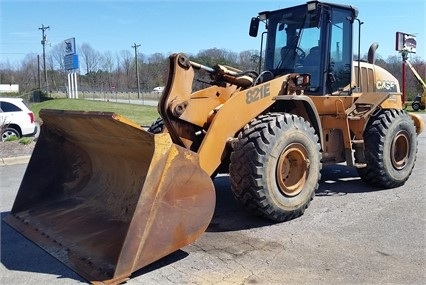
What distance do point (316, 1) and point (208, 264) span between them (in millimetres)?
3983

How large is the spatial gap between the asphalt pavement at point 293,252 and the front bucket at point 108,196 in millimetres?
209

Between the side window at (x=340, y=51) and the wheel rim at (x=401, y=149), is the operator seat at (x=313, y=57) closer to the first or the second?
the side window at (x=340, y=51)

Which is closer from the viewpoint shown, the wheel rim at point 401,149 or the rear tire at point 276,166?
the rear tire at point 276,166

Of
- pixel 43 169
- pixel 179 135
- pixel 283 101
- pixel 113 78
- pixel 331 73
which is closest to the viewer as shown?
pixel 179 135

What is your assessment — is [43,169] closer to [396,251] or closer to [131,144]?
[131,144]

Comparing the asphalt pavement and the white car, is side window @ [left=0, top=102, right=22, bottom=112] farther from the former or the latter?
the asphalt pavement

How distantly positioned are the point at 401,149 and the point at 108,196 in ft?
16.0

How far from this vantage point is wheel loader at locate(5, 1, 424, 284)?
3803 millimetres

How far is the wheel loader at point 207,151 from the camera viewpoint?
3.80 m

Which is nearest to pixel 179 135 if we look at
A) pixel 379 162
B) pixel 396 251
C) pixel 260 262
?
pixel 260 262

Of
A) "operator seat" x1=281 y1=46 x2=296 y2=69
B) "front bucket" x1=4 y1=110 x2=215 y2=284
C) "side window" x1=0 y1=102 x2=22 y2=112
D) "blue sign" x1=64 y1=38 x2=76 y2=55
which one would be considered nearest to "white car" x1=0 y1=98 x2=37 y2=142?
"side window" x1=0 y1=102 x2=22 y2=112

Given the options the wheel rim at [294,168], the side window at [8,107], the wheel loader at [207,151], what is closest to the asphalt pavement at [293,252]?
the wheel loader at [207,151]

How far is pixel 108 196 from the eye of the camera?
4.86 m

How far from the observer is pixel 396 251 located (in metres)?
4.22
